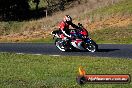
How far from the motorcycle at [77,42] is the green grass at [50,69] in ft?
11.4

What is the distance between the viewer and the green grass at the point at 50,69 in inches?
516

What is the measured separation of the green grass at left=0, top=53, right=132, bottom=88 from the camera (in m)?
13.1

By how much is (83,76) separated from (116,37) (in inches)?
907

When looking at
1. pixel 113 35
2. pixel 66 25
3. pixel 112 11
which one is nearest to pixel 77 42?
pixel 66 25

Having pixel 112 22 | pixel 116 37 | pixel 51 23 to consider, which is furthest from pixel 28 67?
pixel 51 23

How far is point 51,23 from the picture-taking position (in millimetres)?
46094

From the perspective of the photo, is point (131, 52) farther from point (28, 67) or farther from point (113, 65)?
point (28, 67)

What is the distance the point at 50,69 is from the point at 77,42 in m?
8.35

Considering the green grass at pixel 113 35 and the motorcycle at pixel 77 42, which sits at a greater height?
the motorcycle at pixel 77 42

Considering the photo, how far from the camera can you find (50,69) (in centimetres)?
1688

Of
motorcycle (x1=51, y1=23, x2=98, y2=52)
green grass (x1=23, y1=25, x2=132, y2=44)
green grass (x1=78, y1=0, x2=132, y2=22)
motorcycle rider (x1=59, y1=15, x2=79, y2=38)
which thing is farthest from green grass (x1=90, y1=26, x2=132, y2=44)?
motorcycle rider (x1=59, y1=15, x2=79, y2=38)

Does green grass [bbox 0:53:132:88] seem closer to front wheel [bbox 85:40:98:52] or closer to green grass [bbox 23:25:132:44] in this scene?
front wheel [bbox 85:40:98:52]

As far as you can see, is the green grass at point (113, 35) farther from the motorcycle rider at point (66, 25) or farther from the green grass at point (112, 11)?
the motorcycle rider at point (66, 25)

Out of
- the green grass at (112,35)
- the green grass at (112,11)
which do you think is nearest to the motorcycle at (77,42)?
the green grass at (112,35)
